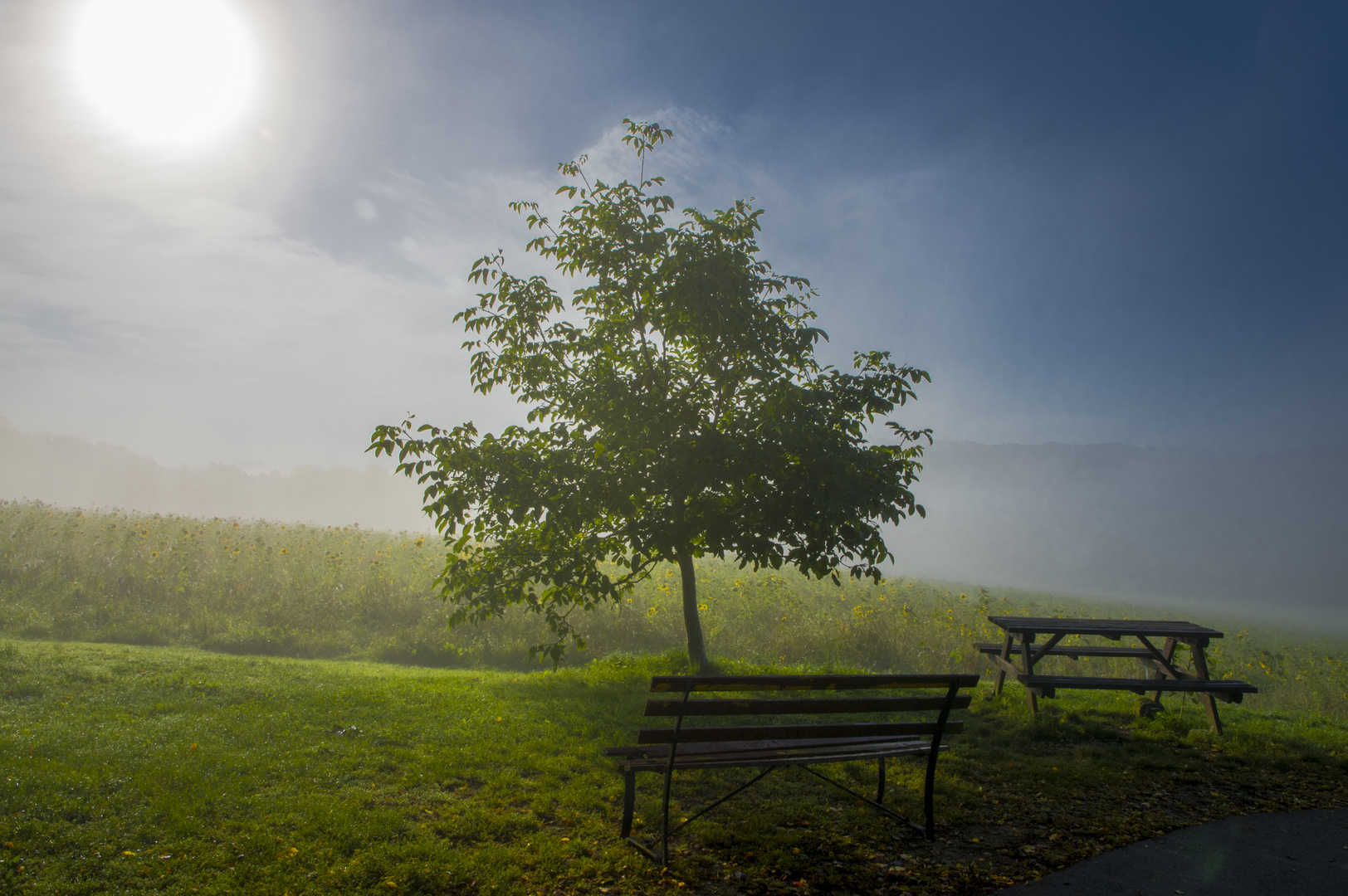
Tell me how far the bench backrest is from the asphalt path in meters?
1.06

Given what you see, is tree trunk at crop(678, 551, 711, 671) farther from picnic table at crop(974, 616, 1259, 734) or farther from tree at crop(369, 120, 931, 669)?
picnic table at crop(974, 616, 1259, 734)

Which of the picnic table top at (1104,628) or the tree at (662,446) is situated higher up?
the tree at (662,446)

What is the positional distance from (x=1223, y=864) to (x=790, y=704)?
2.80 m

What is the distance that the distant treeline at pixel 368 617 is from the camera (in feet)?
→ 36.5

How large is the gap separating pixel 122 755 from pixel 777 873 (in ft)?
15.9

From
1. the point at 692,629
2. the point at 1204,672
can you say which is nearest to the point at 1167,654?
the point at 1204,672

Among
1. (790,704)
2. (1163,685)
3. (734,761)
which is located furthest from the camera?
(1163,685)

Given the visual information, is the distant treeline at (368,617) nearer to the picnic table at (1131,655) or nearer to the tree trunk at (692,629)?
the tree trunk at (692,629)

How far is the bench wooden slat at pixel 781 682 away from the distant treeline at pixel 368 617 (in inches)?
290

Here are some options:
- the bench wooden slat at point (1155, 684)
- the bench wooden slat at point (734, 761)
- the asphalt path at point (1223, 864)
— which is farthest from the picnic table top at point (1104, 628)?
the bench wooden slat at point (734, 761)

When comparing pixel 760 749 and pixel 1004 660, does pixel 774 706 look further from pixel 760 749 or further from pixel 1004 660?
pixel 1004 660

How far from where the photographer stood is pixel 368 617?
41.5 ft

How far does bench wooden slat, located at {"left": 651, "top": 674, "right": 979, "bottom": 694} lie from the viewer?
367 cm

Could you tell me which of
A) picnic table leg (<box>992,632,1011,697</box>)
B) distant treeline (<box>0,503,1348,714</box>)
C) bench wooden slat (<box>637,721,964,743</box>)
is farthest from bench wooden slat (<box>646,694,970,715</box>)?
distant treeline (<box>0,503,1348,714</box>)
